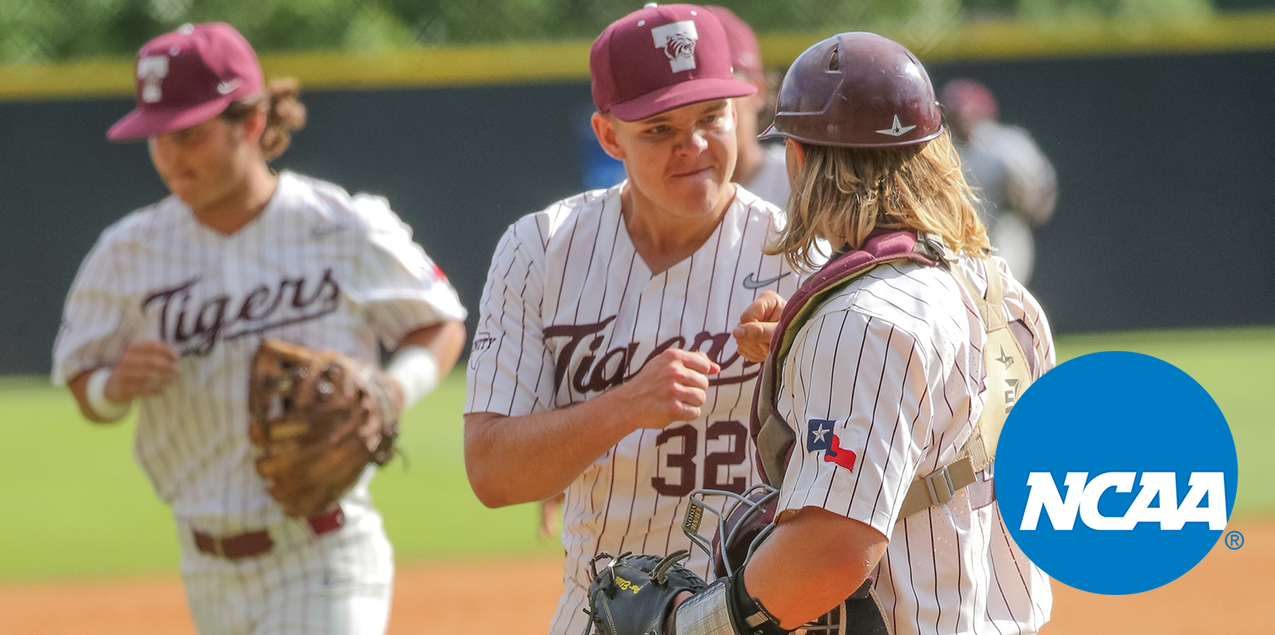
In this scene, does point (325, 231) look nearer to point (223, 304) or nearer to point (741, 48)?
point (223, 304)

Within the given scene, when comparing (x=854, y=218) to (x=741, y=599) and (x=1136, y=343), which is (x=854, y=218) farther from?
(x=1136, y=343)

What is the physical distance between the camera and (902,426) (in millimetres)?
1878

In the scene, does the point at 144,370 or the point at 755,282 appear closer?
the point at 755,282

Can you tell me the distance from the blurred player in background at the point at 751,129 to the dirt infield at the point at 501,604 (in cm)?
232

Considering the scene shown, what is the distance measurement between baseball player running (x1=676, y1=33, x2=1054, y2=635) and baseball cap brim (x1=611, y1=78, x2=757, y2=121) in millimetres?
423

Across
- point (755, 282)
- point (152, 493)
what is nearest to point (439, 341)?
point (755, 282)

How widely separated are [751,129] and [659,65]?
2.00 metres

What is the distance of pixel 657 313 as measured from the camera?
268cm

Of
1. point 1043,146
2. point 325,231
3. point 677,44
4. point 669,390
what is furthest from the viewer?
point 1043,146

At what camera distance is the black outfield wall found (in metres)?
12.4

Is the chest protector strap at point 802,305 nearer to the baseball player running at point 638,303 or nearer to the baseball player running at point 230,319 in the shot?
the baseball player running at point 638,303

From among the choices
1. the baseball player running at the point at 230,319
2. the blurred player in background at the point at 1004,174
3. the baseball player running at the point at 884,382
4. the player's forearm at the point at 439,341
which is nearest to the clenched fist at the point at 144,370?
the baseball player running at the point at 230,319

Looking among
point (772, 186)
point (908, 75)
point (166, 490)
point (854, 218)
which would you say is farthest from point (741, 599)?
point (772, 186)

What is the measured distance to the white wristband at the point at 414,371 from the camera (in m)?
3.88
